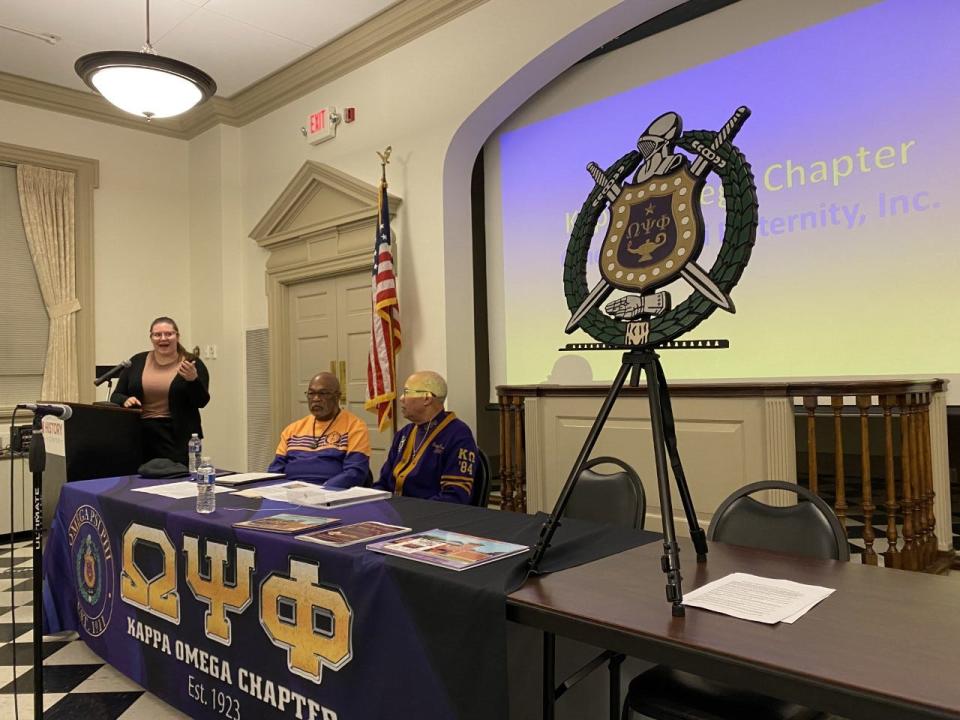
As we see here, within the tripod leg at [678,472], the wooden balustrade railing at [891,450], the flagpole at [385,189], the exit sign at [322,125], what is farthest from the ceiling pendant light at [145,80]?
the tripod leg at [678,472]

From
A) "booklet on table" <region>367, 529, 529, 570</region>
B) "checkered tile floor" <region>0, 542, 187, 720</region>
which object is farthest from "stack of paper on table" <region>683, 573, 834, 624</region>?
"checkered tile floor" <region>0, 542, 187, 720</region>

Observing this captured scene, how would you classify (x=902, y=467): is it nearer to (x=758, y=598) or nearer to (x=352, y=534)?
→ (x=758, y=598)

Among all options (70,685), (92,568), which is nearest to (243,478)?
(92,568)

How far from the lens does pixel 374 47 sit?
5004mm

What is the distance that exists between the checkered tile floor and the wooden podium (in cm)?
50

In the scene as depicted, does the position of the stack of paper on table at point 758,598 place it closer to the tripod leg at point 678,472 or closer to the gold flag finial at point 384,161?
the tripod leg at point 678,472

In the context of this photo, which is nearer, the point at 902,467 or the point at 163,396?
the point at 902,467

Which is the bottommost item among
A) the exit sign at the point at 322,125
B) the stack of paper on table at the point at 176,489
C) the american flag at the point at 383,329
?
the stack of paper on table at the point at 176,489

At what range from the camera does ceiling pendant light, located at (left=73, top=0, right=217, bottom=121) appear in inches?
134

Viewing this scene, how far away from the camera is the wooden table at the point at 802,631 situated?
3.41 feet

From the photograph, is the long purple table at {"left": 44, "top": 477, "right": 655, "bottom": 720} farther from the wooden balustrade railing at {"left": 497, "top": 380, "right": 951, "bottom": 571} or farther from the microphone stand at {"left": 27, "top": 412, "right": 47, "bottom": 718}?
the wooden balustrade railing at {"left": 497, "top": 380, "right": 951, "bottom": 571}

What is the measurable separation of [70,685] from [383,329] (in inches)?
101

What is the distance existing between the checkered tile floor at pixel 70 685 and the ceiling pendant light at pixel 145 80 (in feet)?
7.45

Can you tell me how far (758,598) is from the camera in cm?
141
